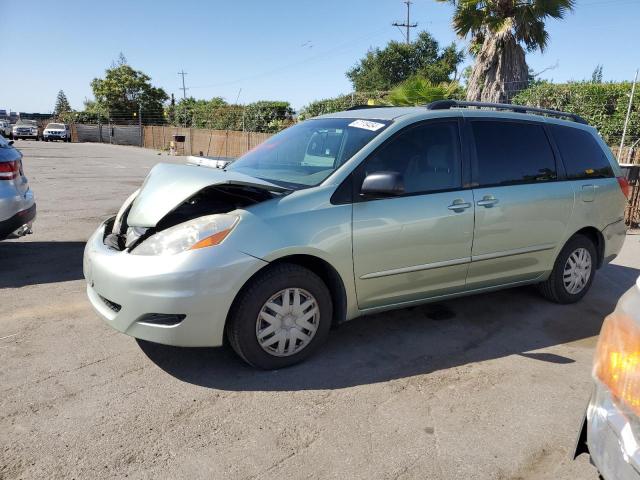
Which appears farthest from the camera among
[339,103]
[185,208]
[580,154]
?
[339,103]

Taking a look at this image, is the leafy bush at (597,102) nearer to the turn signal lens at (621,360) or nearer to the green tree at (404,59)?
the turn signal lens at (621,360)

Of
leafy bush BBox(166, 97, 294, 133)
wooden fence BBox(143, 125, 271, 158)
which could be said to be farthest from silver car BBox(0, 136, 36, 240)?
leafy bush BBox(166, 97, 294, 133)

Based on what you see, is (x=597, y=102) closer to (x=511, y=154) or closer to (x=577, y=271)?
(x=577, y=271)

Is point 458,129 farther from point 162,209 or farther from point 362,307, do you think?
point 162,209

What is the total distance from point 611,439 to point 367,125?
2.72 meters

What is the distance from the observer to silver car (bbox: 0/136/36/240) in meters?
5.21

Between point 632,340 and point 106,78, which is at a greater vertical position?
point 106,78

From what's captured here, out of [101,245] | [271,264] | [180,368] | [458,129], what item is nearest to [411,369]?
[271,264]

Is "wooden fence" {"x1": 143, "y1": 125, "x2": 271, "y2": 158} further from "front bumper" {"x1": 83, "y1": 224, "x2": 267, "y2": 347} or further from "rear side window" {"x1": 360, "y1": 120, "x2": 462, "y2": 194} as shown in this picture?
"front bumper" {"x1": 83, "y1": 224, "x2": 267, "y2": 347}

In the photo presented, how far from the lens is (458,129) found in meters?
3.96

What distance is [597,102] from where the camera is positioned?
10781 mm

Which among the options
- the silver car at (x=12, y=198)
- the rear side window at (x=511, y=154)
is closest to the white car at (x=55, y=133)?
the silver car at (x=12, y=198)

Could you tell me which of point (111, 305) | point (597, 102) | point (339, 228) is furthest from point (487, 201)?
point (597, 102)

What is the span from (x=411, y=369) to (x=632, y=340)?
6.24ft
